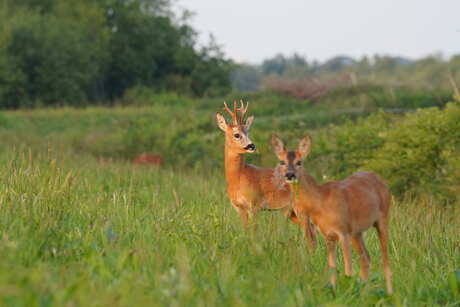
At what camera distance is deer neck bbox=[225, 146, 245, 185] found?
9242mm

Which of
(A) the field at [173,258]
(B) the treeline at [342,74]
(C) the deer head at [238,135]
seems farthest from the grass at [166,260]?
(B) the treeline at [342,74]

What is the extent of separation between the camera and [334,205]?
627 cm

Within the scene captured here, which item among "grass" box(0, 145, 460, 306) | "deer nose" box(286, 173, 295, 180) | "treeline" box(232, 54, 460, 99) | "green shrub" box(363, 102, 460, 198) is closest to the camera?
"grass" box(0, 145, 460, 306)

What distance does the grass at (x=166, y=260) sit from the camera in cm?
421

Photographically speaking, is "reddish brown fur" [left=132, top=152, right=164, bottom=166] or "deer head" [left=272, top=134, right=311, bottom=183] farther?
"reddish brown fur" [left=132, top=152, right=164, bottom=166]

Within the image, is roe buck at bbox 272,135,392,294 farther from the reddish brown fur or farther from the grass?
the reddish brown fur

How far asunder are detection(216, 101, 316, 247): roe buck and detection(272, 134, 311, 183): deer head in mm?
2410

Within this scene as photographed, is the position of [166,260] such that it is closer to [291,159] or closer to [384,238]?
[291,159]

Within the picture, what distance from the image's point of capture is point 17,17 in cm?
4322

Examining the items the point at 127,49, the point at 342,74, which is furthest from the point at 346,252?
the point at 127,49

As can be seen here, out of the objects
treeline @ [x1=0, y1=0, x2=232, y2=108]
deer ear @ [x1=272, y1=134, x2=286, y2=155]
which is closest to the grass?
deer ear @ [x1=272, y1=134, x2=286, y2=155]

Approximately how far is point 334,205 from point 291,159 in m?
0.57

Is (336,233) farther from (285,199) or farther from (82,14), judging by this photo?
(82,14)

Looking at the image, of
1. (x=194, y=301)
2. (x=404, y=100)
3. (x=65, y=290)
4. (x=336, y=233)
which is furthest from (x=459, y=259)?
(x=404, y=100)
